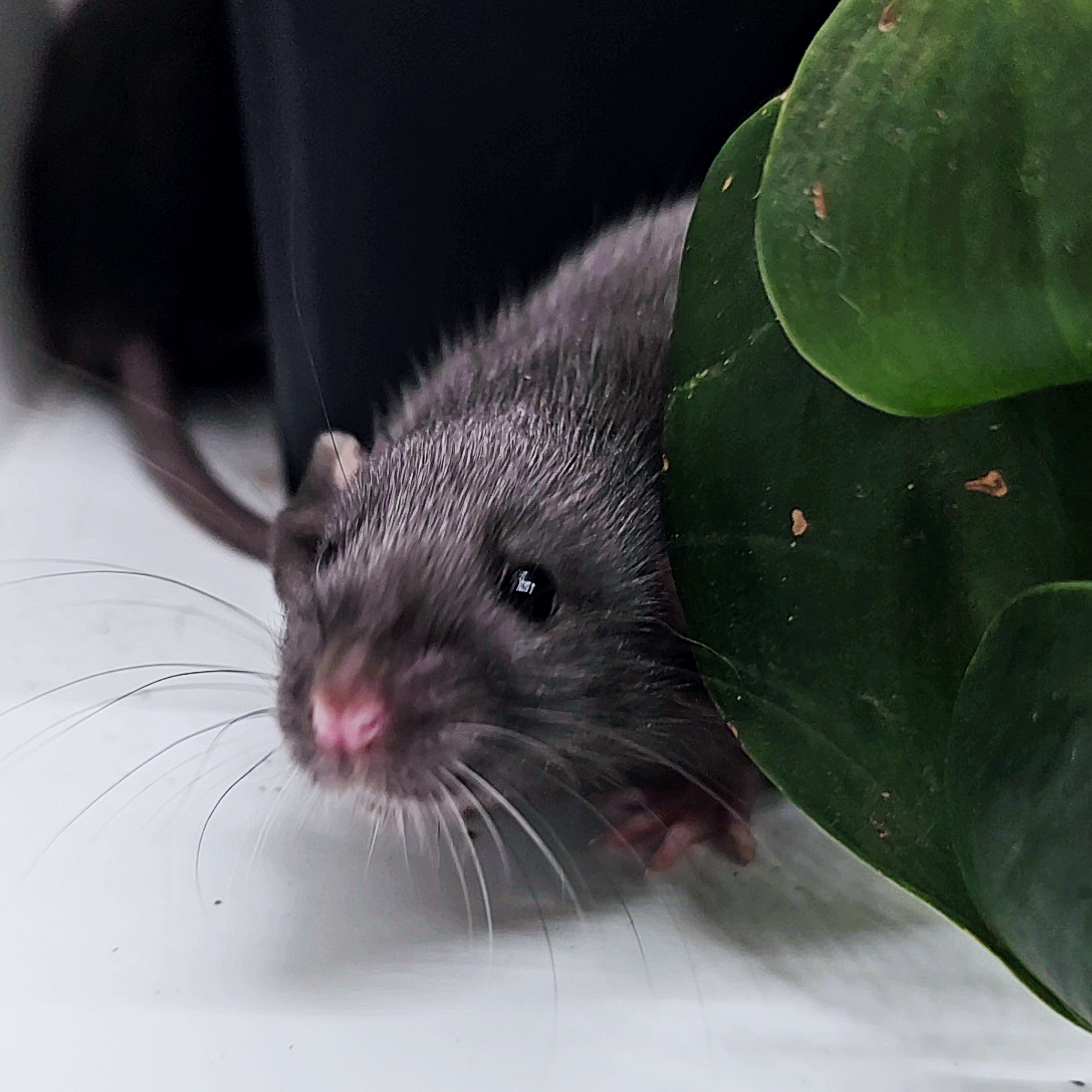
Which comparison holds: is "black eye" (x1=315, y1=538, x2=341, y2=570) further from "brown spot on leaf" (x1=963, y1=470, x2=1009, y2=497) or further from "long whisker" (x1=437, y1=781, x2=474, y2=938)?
"brown spot on leaf" (x1=963, y1=470, x2=1009, y2=497)

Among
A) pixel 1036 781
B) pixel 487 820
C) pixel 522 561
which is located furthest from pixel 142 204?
pixel 1036 781

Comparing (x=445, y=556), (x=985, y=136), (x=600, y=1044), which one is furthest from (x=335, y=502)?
(x=985, y=136)

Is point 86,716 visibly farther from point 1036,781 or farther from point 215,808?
point 1036,781

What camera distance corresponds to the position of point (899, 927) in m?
0.73

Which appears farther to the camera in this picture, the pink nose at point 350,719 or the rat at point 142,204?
the rat at point 142,204

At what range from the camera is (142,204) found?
53.4 inches

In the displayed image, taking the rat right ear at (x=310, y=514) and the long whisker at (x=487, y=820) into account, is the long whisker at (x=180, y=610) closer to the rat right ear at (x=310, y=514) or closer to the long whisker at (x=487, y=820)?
the rat right ear at (x=310, y=514)

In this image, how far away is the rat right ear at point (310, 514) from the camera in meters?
0.91

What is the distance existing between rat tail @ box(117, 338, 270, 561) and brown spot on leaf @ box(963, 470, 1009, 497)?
69 centimetres

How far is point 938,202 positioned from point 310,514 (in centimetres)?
59

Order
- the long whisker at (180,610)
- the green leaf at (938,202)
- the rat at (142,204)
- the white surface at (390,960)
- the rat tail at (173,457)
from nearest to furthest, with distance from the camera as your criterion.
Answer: the green leaf at (938,202) → the white surface at (390,960) → the long whisker at (180,610) → the rat tail at (173,457) → the rat at (142,204)

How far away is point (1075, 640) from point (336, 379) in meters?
0.81

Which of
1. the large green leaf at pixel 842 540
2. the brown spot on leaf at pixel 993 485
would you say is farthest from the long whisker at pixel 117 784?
the brown spot on leaf at pixel 993 485

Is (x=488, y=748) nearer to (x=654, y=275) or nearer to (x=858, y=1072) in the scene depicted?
(x=858, y=1072)
